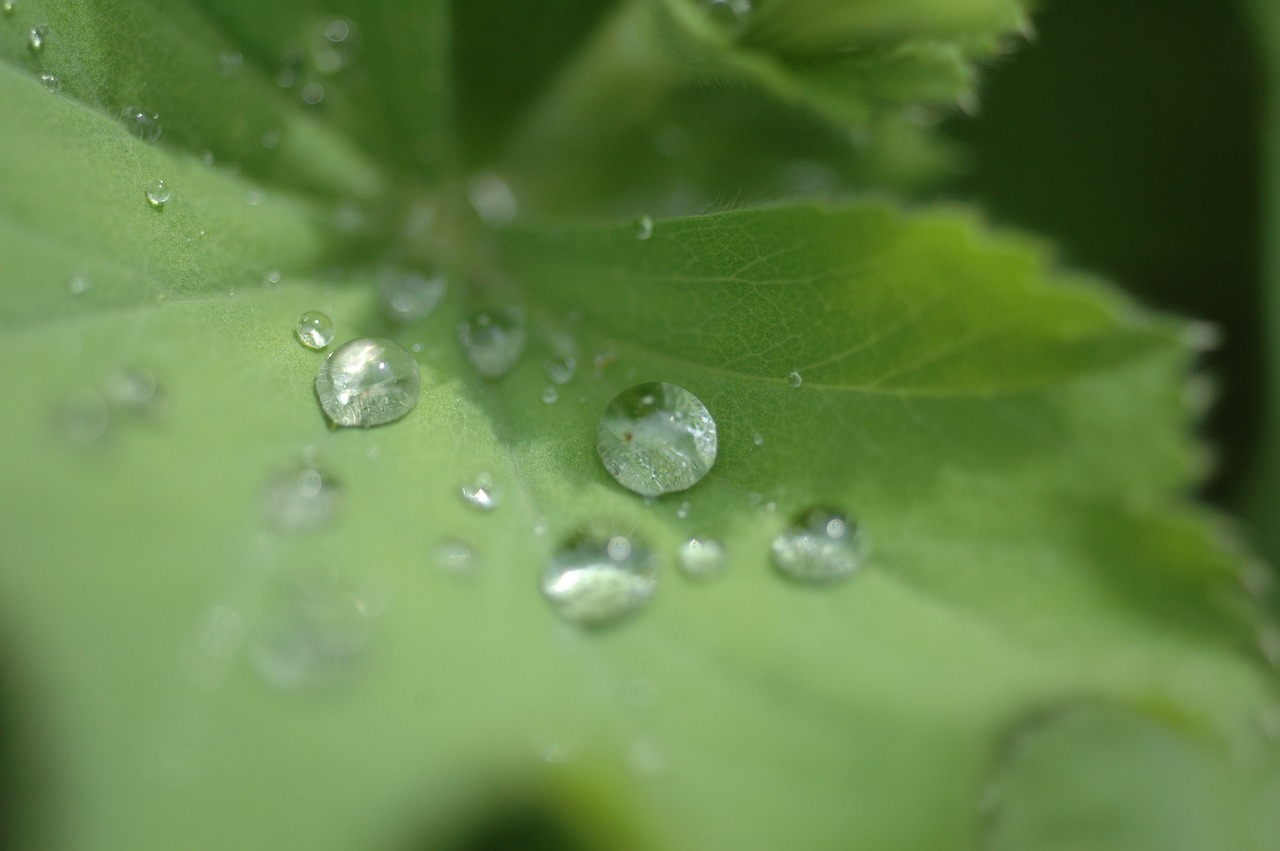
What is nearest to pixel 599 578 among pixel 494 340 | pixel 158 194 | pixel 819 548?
pixel 819 548

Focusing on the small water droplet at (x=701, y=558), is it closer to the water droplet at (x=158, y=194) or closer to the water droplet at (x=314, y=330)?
the water droplet at (x=314, y=330)

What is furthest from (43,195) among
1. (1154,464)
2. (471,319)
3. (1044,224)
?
(1044,224)

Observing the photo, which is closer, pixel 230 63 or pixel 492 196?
pixel 230 63

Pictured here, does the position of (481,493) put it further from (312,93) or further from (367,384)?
(312,93)

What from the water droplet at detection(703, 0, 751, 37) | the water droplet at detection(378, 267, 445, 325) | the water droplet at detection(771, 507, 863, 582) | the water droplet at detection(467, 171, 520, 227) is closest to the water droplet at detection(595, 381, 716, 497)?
the water droplet at detection(771, 507, 863, 582)

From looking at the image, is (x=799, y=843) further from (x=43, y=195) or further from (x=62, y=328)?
(x=43, y=195)

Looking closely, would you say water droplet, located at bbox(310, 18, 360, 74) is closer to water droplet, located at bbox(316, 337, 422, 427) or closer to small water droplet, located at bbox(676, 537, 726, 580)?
water droplet, located at bbox(316, 337, 422, 427)
